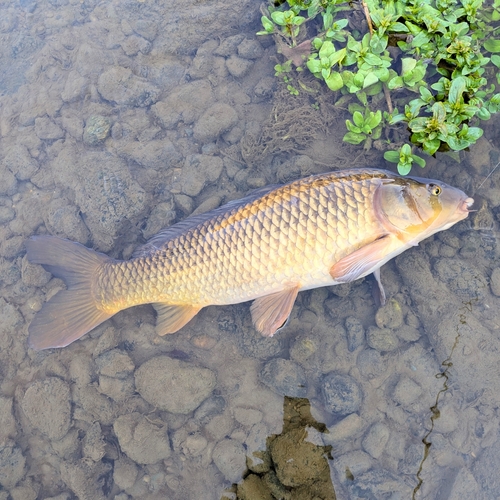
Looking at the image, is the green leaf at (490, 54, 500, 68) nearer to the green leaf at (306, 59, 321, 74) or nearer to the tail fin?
the green leaf at (306, 59, 321, 74)

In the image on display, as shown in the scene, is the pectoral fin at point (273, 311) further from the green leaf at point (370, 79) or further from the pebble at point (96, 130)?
the pebble at point (96, 130)

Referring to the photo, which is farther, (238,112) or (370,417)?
(238,112)

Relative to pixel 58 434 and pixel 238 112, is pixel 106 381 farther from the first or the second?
pixel 238 112

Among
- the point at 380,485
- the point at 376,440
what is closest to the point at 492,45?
the point at 376,440

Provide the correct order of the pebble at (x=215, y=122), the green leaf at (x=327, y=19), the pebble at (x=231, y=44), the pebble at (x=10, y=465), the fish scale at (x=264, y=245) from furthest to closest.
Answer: the pebble at (x=231, y=44)
the pebble at (x=215, y=122)
the green leaf at (x=327, y=19)
the pebble at (x=10, y=465)
the fish scale at (x=264, y=245)

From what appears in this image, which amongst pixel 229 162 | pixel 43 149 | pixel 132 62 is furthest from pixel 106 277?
pixel 132 62

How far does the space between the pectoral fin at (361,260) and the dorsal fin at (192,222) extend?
82cm

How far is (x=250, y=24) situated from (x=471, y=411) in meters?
4.27

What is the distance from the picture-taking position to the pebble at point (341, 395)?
3.43m

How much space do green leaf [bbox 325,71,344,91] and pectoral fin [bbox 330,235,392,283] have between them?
1.44 metres

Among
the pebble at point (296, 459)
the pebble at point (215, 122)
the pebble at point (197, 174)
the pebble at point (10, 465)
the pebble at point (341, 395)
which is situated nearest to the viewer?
the pebble at point (296, 459)

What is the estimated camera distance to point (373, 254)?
321 centimetres

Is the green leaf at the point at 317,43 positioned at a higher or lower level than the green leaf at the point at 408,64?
higher

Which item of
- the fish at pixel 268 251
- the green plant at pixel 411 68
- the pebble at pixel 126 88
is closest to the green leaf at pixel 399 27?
the green plant at pixel 411 68
